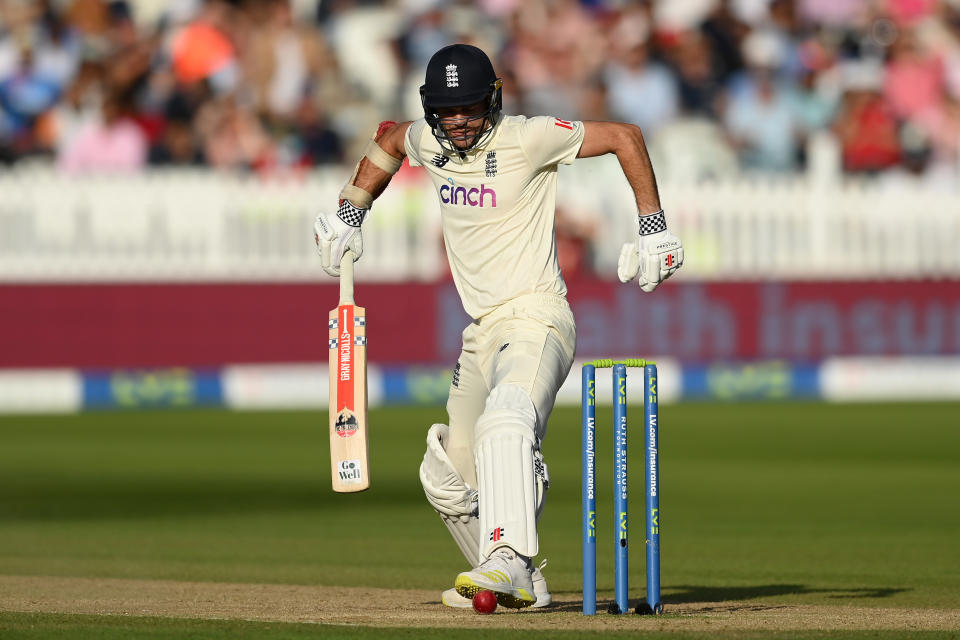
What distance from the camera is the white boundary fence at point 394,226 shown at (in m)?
13.1

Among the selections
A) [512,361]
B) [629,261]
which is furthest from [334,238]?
[629,261]

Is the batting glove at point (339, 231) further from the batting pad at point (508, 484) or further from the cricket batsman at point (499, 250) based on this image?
A: the batting pad at point (508, 484)

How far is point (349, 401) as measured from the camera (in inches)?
210

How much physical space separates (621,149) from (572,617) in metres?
1.37

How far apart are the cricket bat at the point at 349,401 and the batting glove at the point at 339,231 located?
1.45 ft

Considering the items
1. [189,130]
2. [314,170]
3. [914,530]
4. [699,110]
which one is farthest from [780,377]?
[914,530]

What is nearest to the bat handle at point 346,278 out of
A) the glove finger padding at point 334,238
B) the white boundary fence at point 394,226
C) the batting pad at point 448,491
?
the glove finger padding at point 334,238

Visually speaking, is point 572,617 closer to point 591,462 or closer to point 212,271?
point 591,462

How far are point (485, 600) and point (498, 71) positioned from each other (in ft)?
34.3

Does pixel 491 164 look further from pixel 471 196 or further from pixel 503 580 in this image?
pixel 503 580

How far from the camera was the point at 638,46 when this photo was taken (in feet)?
49.8

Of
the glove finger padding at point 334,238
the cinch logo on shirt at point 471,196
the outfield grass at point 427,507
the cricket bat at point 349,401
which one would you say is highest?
the cinch logo on shirt at point 471,196

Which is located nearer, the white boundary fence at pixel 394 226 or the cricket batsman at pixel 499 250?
the cricket batsman at pixel 499 250

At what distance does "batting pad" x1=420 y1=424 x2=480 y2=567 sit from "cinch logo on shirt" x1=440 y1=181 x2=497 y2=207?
2.22ft
